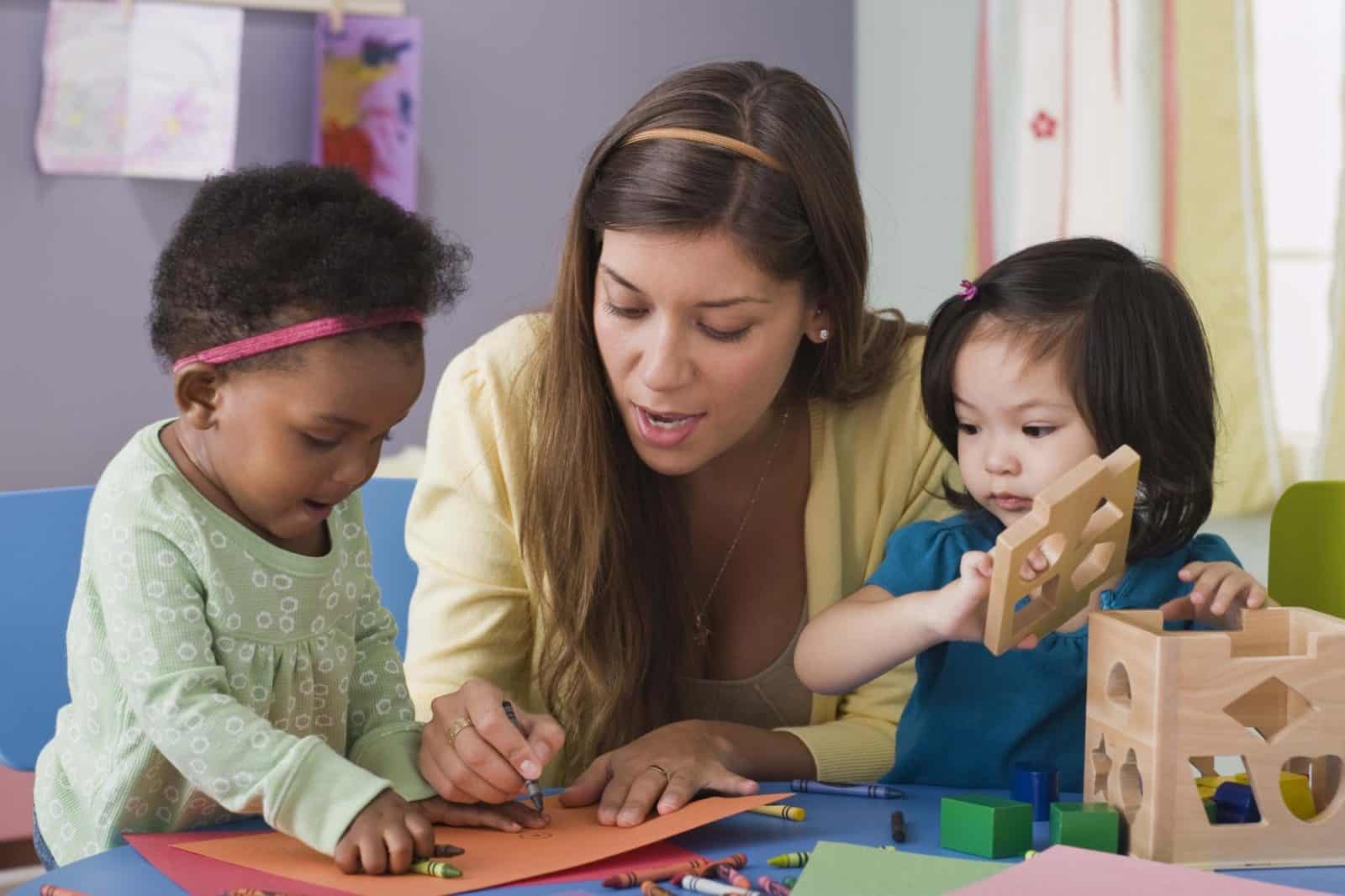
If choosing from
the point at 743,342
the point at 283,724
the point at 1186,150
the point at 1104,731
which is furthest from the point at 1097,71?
the point at 283,724

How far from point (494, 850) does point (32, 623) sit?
85 cm

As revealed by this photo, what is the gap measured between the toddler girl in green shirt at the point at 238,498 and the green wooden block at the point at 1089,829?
35 centimetres

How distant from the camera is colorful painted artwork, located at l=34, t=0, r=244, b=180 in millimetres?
2828

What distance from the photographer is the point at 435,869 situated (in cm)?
86

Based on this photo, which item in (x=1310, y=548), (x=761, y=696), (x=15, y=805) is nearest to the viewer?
(x=1310, y=548)

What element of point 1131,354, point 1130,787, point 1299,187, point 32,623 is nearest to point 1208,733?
point 1130,787

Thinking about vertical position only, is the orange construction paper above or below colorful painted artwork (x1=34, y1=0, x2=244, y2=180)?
below

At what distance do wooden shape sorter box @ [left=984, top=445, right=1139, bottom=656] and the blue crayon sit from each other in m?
0.16

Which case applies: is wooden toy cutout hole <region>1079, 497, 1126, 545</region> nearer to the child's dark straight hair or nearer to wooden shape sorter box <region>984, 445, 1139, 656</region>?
wooden shape sorter box <region>984, 445, 1139, 656</region>

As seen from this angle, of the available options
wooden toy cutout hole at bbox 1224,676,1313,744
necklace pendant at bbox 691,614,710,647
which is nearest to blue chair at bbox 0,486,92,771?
necklace pendant at bbox 691,614,710,647

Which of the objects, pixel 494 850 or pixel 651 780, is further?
pixel 651 780

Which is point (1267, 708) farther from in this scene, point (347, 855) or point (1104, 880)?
point (347, 855)

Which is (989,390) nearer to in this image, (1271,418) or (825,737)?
(825,737)

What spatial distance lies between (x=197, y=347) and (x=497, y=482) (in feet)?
1.46
